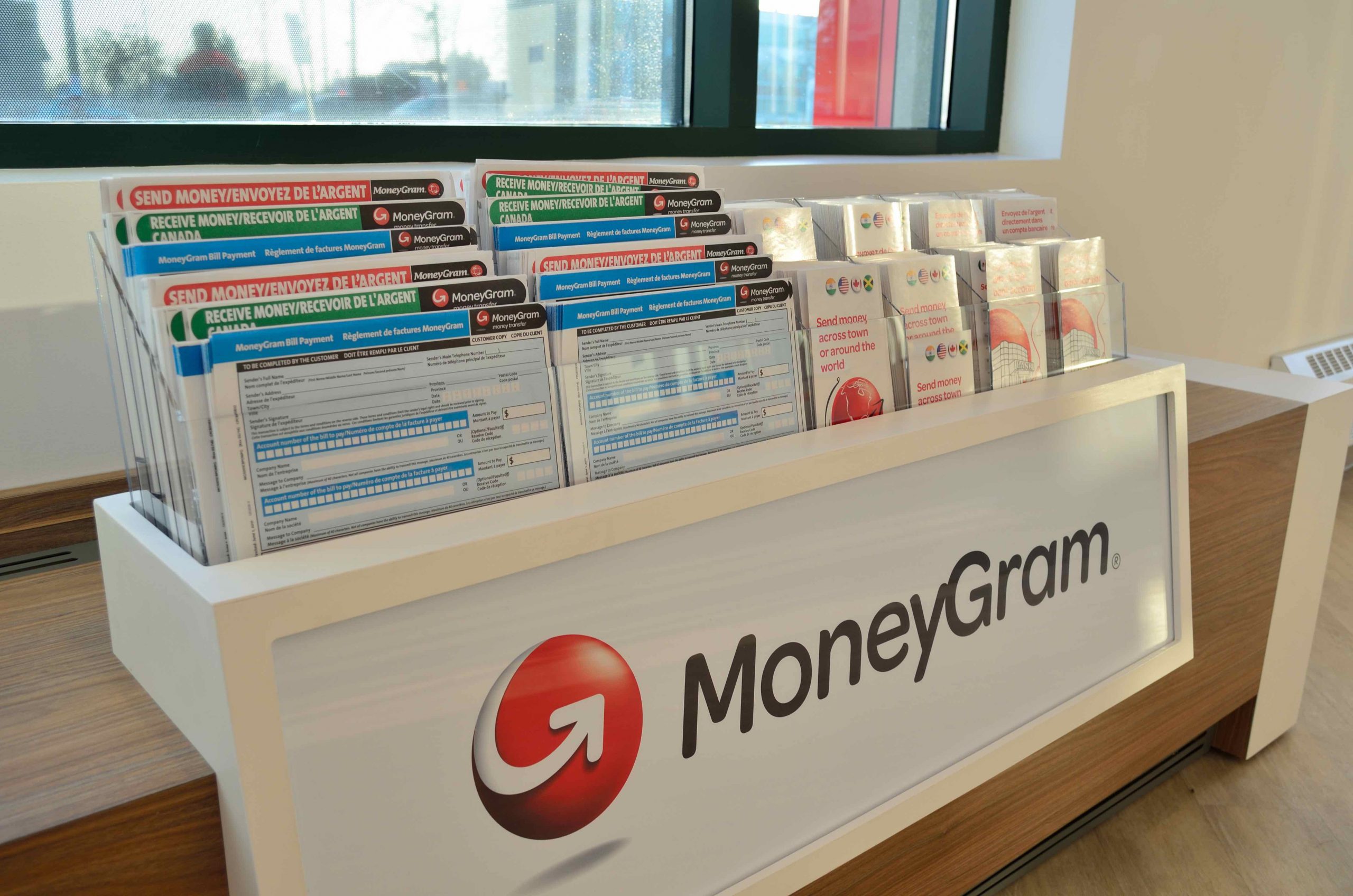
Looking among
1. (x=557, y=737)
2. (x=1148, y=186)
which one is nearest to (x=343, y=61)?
(x=557, y=737)

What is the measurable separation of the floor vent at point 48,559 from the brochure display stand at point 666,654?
1.16 ft

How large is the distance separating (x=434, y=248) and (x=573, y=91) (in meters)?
1.02

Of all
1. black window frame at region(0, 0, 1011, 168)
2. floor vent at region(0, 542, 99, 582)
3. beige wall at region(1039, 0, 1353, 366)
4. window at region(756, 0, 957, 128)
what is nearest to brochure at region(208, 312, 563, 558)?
floor vent at region(0, 542, 99, 582)

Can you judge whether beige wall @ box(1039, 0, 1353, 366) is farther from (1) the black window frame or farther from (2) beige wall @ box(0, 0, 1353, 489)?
(1) the black window frame

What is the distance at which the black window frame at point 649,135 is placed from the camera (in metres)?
1.31

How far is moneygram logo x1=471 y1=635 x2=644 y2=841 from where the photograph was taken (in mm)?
840

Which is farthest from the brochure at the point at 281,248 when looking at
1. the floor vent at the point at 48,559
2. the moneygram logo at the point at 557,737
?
the floor vent at the point at 48,559

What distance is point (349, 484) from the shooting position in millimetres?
820

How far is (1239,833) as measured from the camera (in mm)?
1733

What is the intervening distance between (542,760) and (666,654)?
0.52 ft

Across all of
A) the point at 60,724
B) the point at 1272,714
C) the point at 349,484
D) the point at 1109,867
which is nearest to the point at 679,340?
the point at 349,484

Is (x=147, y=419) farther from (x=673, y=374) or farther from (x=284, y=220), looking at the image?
(x=673, y=374)

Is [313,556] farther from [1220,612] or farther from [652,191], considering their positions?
[1220,612]

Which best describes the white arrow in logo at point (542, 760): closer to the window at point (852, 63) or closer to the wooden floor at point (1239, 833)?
the wooden floor at point (1239, 833)
